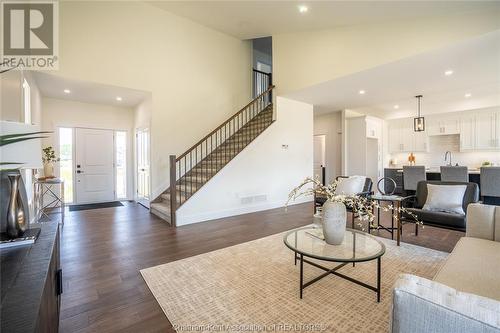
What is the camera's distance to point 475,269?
1.78 meters

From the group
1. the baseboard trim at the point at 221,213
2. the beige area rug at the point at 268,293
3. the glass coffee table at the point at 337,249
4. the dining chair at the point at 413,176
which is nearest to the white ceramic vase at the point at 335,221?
the glass coffee table at the point at 337,249

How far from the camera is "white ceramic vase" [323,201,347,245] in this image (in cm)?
230

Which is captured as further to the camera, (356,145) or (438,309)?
(356,145)

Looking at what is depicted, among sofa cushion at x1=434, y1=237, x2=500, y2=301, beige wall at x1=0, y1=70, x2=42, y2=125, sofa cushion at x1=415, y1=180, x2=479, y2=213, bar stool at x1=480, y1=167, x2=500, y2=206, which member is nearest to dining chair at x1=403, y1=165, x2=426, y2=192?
bar stool at x1=480, y1=167, x2=500, y2=206

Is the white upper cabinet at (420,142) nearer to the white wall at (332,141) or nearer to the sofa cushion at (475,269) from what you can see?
the white wall at (332,141)

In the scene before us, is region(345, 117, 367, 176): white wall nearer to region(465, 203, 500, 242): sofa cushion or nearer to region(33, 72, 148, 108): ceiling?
region(465, 203, 500, 242): sofa cushion

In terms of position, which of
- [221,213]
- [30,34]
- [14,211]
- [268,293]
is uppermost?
[30,34]

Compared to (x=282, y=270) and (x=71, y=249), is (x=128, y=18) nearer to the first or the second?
(x=71, y=249)

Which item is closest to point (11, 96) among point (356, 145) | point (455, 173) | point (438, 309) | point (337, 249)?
point (337, 249)

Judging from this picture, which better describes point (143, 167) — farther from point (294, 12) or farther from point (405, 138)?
point (405, 138)

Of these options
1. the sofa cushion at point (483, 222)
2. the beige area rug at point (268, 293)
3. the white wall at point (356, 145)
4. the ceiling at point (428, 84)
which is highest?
the ceiling at point (428, 84)

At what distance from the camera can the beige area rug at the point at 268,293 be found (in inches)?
74.0

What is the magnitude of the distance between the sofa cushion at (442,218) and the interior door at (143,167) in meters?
5.76

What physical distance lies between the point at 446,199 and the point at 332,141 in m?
5.34
